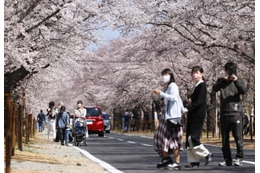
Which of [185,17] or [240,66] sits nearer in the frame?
[185,17]

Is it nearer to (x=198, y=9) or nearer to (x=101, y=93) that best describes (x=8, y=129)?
(x=198, y=9)

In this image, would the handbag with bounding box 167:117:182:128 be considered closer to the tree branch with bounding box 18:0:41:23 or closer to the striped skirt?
the striped skirt

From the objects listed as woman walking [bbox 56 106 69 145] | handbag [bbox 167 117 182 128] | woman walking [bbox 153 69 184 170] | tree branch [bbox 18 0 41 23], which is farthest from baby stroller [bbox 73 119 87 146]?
handbag [bbox 167 117 182 128]

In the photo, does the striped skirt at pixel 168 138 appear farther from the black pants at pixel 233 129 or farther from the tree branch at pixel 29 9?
the tree branch at pixel 29 9

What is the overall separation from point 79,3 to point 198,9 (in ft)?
24.1

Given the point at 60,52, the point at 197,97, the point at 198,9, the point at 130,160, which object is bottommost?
the point at 130,160

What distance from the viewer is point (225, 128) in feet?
38.8

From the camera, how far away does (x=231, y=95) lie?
11.8 m

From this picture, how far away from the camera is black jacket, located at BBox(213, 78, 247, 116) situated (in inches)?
462

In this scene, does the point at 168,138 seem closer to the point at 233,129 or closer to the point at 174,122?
the point at 174,122

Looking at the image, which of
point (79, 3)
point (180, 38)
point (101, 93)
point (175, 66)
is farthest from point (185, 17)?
point (101, 93)

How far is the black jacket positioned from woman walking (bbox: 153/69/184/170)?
0.80m

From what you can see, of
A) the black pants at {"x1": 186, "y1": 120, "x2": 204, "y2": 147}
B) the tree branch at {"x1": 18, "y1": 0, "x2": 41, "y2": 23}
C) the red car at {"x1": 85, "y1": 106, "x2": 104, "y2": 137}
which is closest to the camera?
the black pants at {"x1": 186, "y1": 120, "x2": 204, "y2": 147}

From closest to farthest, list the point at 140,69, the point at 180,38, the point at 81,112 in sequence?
the point at 81,112 < the point at 180,38 < the point at 140,69
